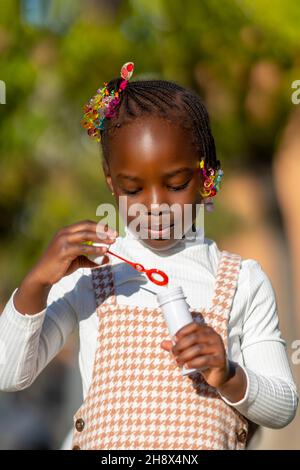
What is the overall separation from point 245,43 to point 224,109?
36cm

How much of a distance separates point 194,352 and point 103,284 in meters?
0.38

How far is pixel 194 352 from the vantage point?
1.63 meters

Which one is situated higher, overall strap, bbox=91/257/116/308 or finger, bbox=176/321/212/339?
overall strap, bbox=91/257/116/308

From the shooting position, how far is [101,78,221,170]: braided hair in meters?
1.90

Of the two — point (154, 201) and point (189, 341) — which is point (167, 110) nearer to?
point (154, 201)

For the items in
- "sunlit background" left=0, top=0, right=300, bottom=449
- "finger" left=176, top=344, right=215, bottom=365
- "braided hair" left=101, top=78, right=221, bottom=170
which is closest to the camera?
"finger" left=176, top=344, right=215, bottom=365

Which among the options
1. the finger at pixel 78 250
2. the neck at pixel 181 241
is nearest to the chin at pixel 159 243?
the neck at pixel 181 241

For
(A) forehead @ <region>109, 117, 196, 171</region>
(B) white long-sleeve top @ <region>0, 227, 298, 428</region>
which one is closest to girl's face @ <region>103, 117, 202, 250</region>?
(A) forehead @ <region>109, 117, 196, 171</region>

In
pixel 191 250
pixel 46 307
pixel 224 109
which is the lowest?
pixel 46 307

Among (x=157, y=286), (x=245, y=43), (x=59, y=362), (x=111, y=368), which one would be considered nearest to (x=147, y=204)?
(x=157, y=286)

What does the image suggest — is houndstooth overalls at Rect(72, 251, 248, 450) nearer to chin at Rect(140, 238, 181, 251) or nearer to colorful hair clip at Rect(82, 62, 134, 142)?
chin at Rect(140, 238, 181, 251)

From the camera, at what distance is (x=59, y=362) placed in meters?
6.67

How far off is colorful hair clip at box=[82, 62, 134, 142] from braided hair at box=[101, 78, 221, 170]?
11mm

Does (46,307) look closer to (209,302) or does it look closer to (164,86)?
(209,302)
